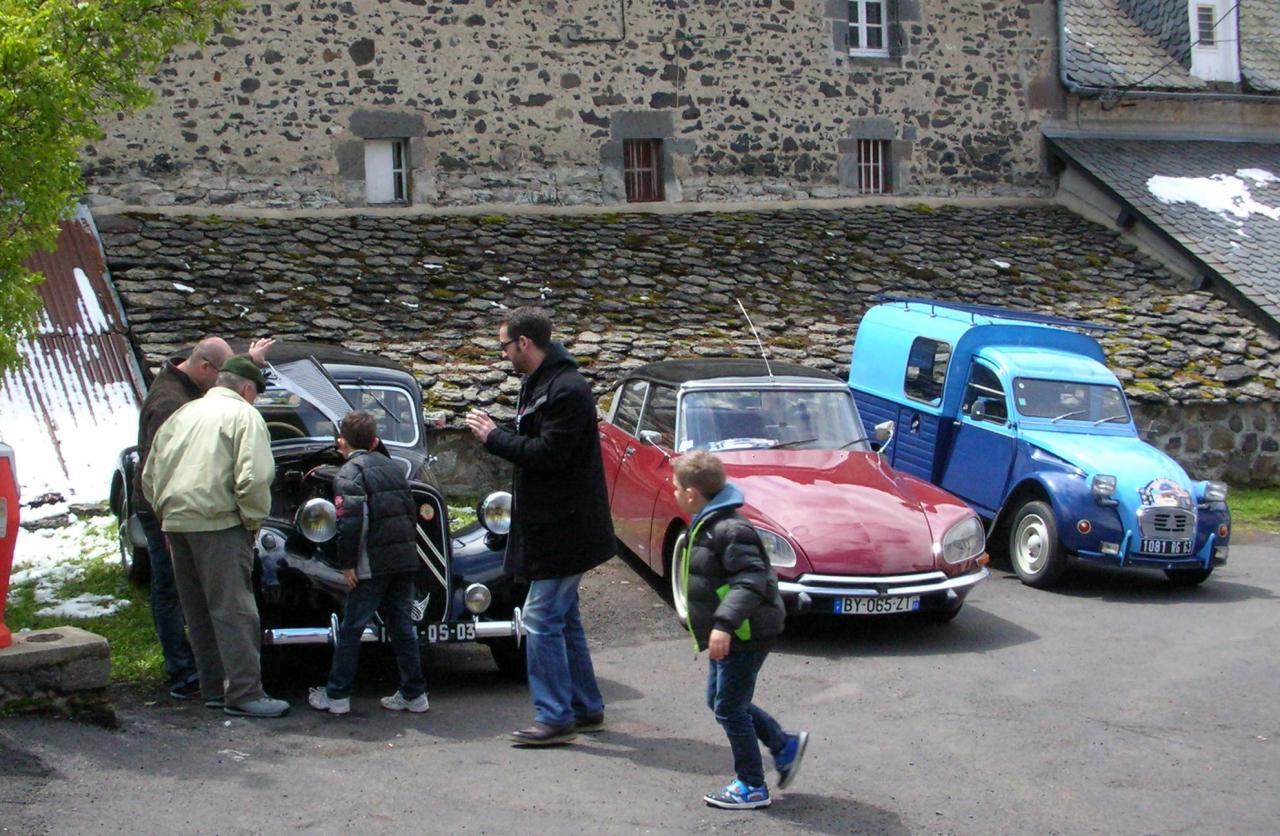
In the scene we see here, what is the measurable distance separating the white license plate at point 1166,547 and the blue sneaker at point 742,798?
5.47m

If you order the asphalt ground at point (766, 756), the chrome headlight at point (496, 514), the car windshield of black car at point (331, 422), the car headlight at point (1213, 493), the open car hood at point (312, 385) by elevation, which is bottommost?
the asphalt ground at point (766, 756)

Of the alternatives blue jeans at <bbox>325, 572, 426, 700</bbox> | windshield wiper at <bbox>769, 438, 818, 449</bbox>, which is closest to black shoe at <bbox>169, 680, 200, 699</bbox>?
blue jeans at <bbox>325, 572, 426, 700</bbox>

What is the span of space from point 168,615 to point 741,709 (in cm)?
327

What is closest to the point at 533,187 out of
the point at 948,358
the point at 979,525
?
the point at 948,358

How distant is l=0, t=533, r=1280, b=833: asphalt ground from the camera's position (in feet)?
17.7

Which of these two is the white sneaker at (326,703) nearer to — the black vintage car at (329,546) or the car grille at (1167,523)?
the black vintage car at (329,546)

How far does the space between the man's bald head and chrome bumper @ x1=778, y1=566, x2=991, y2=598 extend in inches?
135

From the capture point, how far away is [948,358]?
38.2 ft

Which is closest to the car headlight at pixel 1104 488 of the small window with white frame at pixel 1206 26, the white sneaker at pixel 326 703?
the white sneaker at pixel 326 703

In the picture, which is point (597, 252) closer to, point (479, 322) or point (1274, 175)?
point (479, 322)

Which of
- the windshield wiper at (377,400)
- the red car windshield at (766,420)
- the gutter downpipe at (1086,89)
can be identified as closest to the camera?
the windshield wiper at (377,400)

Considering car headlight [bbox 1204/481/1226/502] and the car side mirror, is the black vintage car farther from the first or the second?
car headlight [bbox 1204/481/1226/502]

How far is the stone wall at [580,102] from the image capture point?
15.6 m

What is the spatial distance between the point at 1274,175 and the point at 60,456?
53.4ft
